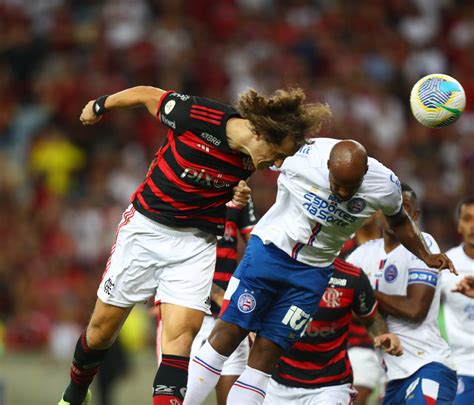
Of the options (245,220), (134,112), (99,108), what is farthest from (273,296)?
(134,112)

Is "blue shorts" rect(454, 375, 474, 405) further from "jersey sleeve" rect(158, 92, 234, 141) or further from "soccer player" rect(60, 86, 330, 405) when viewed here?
"jersey sleeve" rect(158, 92, 234, 141)

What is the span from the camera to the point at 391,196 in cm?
593

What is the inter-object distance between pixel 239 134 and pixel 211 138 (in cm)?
19

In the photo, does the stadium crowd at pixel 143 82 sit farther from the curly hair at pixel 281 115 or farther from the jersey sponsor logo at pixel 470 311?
the curly hair at pixel 281 115

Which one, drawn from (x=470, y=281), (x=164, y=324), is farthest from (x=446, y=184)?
(x=164, y=324)

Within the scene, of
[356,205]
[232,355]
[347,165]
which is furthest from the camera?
[232,355]

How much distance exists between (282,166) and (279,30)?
395 inches

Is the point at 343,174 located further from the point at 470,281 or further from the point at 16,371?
the point at 16,371

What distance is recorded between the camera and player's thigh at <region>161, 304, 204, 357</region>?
6105 millimetres

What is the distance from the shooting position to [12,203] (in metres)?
13.6

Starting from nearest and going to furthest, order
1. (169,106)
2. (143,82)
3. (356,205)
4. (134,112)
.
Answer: (356,205) → (169,106) → (134,112) → (143,82)

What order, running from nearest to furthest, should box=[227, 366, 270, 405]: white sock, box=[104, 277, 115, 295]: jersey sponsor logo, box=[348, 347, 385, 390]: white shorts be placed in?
box=[227, 366, 270, 405]: white sock, box=[104, 277, 115, 295]: jersey sponsor logo, box=[348, 347, 385, 390]: white shorts

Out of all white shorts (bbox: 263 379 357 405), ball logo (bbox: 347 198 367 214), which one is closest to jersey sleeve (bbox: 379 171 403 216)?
ball logo (bbox: 347 198 367 214)

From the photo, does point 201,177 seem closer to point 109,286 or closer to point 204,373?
point 109,286
